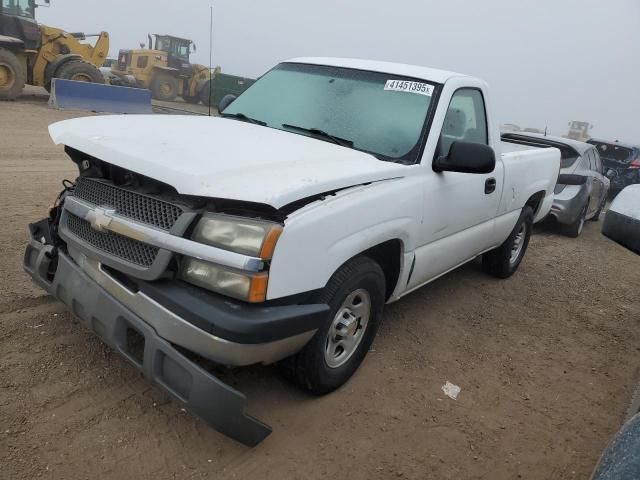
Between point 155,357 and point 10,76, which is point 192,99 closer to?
point 10,76

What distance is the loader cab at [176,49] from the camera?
24453 millimetres

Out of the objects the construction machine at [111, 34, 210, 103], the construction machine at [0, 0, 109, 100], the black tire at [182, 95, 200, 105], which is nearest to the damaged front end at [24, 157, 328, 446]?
the construction machine at [0, 0, 109, 100]

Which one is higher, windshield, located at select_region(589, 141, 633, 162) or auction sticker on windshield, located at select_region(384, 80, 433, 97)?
auction sticker on windshield, located at select_region(384, 80, 433, 97)

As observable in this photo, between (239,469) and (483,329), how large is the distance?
266 centimetres

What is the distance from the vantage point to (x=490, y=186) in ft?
14.0

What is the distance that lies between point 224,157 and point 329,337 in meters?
1.15

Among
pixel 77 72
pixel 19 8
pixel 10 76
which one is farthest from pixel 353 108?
pixel 19 8

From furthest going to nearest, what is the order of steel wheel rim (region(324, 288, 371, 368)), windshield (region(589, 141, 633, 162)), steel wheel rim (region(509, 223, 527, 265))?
1. windshield (region(589, 141, 633, 162))
2. steel wheel rim (region(509, 223, 527, 265))
3. steel wheel rim (region(324, 288, 371, 368))

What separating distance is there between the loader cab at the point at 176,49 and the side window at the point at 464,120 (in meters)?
22.7

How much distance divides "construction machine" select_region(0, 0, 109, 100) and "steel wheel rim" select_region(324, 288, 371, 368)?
15756 millimetres

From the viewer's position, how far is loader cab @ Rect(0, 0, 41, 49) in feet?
50.6

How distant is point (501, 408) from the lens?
3.29 metres

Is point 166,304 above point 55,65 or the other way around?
the other way around

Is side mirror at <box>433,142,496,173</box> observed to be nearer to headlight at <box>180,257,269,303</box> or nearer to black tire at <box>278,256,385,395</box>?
black tire at <box>278,256,385,395</box>
